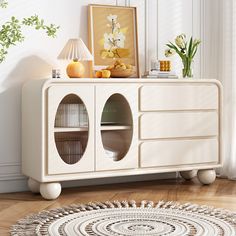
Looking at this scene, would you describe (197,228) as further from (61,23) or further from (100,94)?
(61,23)

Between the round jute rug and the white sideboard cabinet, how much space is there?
1.17ft

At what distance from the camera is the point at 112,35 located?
3.37 meters

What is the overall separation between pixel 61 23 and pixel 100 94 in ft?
2.06

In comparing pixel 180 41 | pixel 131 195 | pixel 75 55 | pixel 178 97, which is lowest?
pixel 131 195

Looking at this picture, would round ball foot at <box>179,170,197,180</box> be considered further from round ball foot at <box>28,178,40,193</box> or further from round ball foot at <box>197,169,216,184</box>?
round ball foot at <box>28,178,40,193</box>

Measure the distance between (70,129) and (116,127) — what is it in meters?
0.31

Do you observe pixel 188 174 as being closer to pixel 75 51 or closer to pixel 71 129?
pixel 71 129

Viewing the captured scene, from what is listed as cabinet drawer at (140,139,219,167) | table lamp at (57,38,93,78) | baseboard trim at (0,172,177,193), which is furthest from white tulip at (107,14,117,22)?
baseboard trim at (0,172,177,193)

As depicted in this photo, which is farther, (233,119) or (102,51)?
(233,119)

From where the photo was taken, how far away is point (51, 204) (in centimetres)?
267

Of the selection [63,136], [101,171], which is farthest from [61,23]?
[101,171]

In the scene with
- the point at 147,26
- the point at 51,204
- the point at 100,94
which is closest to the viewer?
the point at 51,204

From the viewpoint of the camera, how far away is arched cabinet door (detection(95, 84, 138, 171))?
2.92m

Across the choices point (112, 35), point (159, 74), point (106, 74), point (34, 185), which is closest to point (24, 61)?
point (106, 74)
